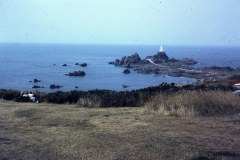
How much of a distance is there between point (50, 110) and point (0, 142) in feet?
16.2

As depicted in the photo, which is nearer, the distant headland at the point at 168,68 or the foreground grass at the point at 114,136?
the foreground grass at the point at 114,136

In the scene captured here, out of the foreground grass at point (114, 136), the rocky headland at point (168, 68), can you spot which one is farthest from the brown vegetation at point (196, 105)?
the rocky headland at point (168, 68)

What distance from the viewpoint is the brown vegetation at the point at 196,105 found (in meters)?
12.8

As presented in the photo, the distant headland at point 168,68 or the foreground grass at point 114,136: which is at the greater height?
the foreground grass at point 114,136

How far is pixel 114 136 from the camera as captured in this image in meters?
9.83

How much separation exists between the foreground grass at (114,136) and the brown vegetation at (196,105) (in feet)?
1.55

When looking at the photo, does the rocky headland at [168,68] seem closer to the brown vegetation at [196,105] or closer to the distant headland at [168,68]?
the distant headland at [168,68]

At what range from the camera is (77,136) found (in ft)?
32.3

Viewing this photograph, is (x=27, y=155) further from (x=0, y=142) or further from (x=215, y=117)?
(x=215, y=117)

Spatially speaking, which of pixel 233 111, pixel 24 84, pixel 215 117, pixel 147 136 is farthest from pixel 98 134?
pixel 24 84

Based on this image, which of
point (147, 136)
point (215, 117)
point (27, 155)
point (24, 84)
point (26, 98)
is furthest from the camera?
point (24, 84)

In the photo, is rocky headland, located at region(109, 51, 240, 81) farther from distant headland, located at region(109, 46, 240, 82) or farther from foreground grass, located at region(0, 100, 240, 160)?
foreground grass, located at region(0, 100, 240, 160)

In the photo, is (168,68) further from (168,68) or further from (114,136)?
(114,136)

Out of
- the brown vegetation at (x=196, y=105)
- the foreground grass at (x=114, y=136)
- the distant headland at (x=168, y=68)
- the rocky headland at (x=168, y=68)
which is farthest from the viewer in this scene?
the rocky headland at (x=168, y=68)
